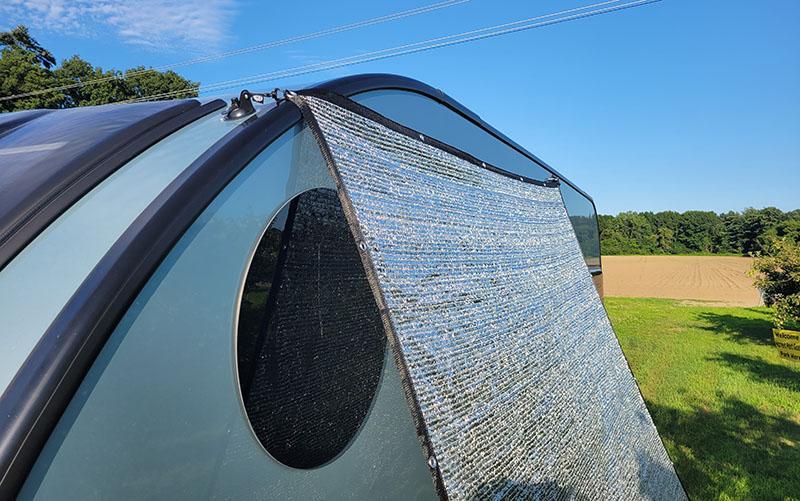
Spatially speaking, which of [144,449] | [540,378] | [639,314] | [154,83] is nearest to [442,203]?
[540,378]

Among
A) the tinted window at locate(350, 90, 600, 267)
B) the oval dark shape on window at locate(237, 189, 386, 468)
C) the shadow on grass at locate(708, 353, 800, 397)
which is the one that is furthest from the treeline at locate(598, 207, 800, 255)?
the oval dark shape on window at locate(237, 189, 386, 468)

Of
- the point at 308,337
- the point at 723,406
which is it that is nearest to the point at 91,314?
the point at 308,337

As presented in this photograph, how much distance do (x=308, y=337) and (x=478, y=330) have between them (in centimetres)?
57

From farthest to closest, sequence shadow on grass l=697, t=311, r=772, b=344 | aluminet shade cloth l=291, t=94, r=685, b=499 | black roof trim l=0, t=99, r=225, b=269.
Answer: shadow on grass l=697, t=311, r=772, b=344, aluminet shade cloth l=291, t=94, r=685, b=499, black roof trim l=0, t=99, r=225, b=269

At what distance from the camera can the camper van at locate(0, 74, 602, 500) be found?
32.9 inches

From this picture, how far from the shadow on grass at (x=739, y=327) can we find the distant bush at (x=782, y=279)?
869mm

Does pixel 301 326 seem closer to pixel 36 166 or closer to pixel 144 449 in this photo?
pixel 144 449

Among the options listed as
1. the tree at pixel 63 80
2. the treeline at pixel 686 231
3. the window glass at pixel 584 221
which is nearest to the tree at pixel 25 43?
the tree at pixel 63 80

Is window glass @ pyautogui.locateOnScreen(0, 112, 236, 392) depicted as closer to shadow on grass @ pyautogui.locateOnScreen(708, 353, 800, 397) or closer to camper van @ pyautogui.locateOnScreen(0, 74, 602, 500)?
camper van @ pyautogui.locateOnScreen(0, 74, 602, 500)

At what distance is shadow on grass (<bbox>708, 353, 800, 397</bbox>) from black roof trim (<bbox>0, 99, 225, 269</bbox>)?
718cm

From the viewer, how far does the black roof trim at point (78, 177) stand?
98cm

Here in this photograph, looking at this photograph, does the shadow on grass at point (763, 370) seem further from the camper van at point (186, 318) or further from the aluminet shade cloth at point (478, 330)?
the camper van at point (186, 318)

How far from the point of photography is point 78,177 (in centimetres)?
109

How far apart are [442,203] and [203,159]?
83cm
